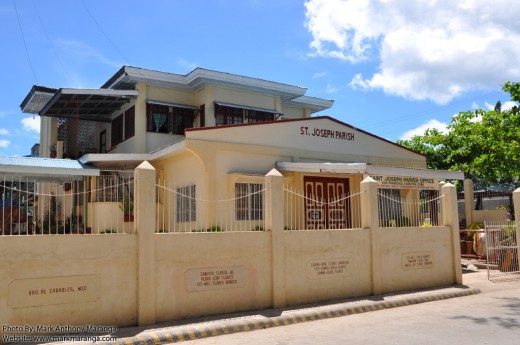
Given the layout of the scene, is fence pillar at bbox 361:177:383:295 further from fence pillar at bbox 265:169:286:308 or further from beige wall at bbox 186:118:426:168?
beige wall at bbox 186:118:426:168

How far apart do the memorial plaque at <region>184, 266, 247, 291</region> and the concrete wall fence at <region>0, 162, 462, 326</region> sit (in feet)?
0.06

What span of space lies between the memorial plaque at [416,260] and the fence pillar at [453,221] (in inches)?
37.3

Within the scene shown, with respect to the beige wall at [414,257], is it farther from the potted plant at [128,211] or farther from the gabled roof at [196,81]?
the gabled roof at [196,81]

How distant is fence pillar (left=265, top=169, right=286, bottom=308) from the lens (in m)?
9.55

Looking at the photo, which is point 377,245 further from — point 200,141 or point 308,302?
point 200,141

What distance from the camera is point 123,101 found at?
1703cm

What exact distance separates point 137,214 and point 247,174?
5.66m

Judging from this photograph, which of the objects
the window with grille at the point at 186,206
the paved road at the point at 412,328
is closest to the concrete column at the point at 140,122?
the window with grille at the point at 186,206

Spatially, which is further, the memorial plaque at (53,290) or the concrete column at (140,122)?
the concrete column at (140,122)

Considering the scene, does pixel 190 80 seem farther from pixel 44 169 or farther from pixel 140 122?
pixel 44 169

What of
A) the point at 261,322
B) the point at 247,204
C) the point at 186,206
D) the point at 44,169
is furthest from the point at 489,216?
the point at 44,169

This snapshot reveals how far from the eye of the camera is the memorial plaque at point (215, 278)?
28.5 feet

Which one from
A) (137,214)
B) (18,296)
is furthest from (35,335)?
(137,214)

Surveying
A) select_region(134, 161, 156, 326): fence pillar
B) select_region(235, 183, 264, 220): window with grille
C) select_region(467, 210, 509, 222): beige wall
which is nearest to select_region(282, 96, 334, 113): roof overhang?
select_region(235, 183, 264, 220): window with grille
